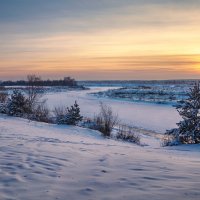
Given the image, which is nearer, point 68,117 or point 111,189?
point 111,189

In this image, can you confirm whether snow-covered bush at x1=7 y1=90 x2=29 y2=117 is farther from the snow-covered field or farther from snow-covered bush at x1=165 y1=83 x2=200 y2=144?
the snow-covered field

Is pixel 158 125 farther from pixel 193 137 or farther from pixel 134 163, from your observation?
pixel 134 163

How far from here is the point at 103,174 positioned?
27.9ft

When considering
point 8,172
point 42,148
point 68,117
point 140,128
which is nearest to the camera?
point 8,172

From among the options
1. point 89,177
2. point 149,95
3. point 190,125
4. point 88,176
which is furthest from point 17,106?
point 149,95

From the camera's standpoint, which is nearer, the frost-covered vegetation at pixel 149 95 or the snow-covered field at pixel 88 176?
the snow-covered field at pixel 88 176

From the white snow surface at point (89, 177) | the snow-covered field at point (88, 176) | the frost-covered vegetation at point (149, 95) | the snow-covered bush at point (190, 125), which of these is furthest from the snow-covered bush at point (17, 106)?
the frost-covered vegetation at point (149, 95)

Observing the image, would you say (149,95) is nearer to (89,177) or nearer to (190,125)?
(190,125)

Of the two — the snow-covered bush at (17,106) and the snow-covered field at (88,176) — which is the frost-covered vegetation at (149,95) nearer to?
the snow-covered bush at (17,106)

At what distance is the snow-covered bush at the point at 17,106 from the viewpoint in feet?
102

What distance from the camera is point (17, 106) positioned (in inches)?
1250

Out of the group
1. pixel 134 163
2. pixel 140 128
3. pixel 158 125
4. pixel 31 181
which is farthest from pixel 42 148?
pixel 158 125

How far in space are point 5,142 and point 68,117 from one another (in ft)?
50.4

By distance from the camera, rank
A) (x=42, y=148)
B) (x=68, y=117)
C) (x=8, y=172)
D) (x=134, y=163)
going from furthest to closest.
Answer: (x=68, y=117) → (x=42, y=148) → (x=134, y=163) → (x=8, y=172)
